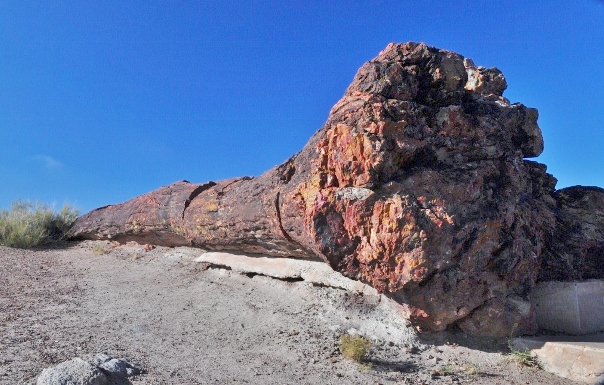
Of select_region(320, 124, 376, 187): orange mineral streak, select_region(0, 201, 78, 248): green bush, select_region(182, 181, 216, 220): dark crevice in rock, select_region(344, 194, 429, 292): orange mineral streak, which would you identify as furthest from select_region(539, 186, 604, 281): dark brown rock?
select_region(0, 201, 78, 248): green bush

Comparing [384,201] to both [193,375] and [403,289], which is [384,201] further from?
[193,375]

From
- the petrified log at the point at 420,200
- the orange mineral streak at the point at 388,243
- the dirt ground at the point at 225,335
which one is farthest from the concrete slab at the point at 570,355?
the orange mineral streak at the point at 388,243

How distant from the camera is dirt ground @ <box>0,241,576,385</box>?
4809mm

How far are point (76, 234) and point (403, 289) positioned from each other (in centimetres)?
882

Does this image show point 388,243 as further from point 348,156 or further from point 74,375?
point 74,375

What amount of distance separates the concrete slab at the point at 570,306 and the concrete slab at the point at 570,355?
0.33 meters

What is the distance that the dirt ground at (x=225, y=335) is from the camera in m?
4.81

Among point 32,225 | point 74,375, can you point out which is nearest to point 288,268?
point 74,375

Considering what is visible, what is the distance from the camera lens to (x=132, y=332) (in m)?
5.76

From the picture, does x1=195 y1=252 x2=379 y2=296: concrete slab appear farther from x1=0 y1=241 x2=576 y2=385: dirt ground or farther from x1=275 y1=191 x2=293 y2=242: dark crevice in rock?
x1=275 y1=191 x2=293 y2=242: dark crevice in rock

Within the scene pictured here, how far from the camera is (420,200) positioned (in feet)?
17.4

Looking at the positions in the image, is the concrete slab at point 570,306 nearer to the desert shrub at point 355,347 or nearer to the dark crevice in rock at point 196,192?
the desert shrub at point 355,347

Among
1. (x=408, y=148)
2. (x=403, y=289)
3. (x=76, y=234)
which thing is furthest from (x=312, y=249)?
(x=76, y=234)

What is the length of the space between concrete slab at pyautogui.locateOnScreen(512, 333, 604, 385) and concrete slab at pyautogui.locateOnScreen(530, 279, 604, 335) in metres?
0.33
